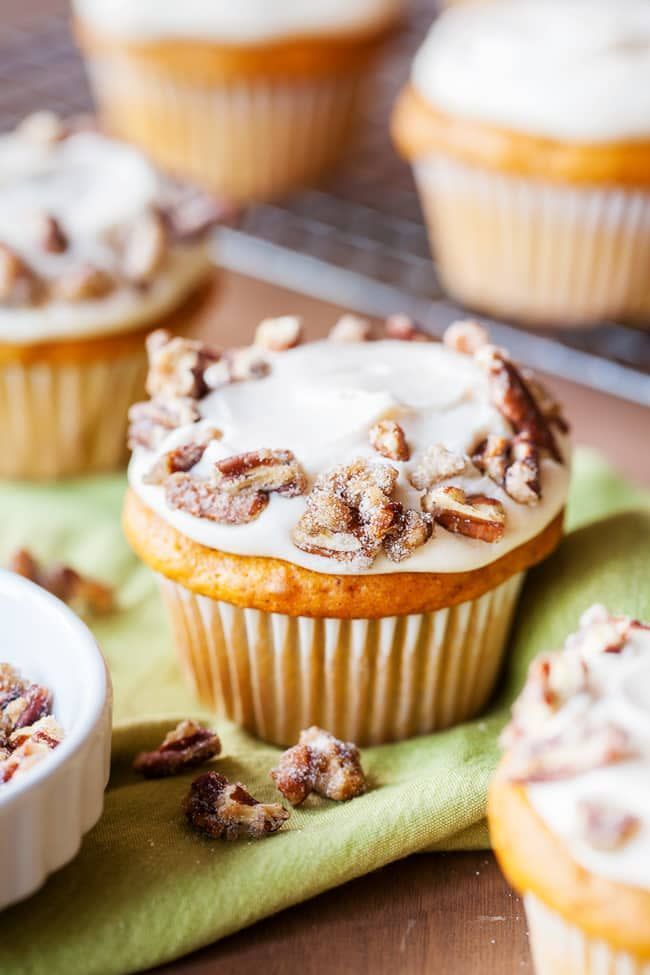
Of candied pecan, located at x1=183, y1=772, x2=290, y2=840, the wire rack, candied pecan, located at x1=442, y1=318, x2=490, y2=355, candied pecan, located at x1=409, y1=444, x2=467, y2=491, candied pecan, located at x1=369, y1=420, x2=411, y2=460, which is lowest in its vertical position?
the wire rack

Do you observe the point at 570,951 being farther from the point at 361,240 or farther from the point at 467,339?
the point at 361,240

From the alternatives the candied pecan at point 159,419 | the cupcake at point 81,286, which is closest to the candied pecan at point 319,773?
the candied pecan at point 159,419

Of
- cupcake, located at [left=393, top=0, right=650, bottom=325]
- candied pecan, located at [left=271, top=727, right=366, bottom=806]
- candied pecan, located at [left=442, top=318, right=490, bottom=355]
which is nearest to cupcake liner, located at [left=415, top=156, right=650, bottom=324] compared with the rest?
cupcake, located at [left=393, top=0, right=650, bottom=325]

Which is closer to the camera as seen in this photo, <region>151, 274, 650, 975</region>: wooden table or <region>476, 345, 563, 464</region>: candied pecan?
<region>151, 274, 650, 975</region>: wooden table

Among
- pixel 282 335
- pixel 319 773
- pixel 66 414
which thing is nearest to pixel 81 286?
pixel 66 414

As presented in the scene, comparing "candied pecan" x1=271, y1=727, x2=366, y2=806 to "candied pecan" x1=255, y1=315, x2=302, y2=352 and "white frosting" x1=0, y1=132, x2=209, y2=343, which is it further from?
"white frosting" x1=0, y1=132, x2=209, y2=343

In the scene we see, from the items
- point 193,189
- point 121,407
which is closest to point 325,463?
point 121,407
